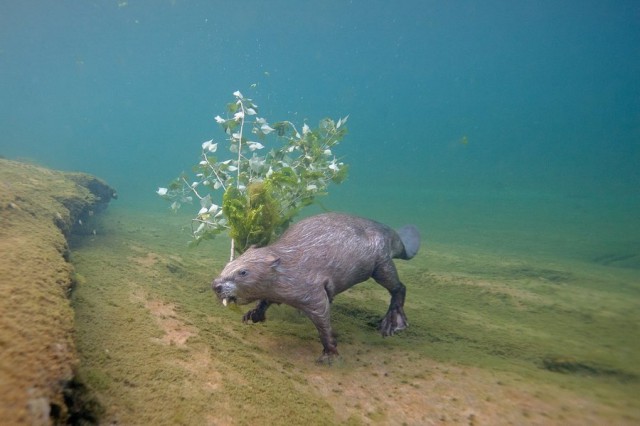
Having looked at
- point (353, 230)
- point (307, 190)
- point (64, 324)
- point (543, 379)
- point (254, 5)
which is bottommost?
point (543, 379)

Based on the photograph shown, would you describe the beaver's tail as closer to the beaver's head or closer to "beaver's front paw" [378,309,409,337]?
"beaver's front paw" [378,309,409,337]

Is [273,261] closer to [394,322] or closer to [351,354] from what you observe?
[351,354]

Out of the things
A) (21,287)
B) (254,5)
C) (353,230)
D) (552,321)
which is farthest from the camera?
(254,5)

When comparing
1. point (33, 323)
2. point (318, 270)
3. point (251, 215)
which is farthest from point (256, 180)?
point (33, 323)

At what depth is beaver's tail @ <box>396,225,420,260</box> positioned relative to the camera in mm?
4546

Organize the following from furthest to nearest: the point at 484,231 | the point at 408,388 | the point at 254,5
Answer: the point at 254,5 → the point at 484,231 → the point at 408,388

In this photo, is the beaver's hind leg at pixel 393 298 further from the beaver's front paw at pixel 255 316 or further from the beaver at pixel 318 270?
the beaver's front paw at pixel 255 316

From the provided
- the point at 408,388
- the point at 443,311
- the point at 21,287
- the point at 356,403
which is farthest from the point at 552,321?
the point at 21,287

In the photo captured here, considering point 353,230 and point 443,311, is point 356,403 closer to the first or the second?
point 353,230

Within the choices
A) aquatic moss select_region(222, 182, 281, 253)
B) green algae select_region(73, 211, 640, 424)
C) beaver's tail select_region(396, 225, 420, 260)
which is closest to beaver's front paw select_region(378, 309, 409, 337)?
green algae select_region(73, 211, 640, 424)

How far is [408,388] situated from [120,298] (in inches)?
109

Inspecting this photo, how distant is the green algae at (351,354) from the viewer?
6.91 ft

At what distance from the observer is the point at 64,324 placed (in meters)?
1.84

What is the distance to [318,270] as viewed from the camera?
3256 millimetres
